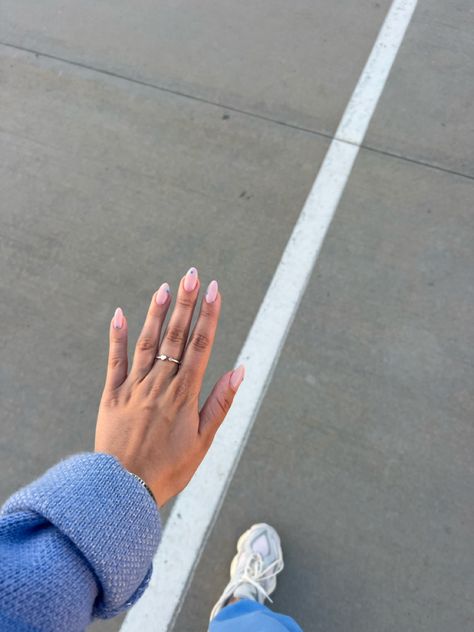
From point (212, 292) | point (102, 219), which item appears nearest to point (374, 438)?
point (212, 292)

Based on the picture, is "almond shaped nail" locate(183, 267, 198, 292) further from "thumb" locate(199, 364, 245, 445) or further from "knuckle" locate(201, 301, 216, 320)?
"thumb" locate(199, 364, 245, 445)

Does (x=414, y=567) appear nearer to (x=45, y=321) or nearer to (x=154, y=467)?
(x=154, y=467)

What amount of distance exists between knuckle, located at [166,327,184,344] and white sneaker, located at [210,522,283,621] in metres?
0.98

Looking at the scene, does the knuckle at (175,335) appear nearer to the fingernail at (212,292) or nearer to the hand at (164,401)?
the hand at (164,401)

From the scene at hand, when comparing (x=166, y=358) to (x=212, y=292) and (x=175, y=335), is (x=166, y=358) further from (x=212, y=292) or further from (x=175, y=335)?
(x=212, y=292)

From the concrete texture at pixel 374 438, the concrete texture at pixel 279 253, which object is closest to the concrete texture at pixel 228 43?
the concrete texture at pixel 279 253

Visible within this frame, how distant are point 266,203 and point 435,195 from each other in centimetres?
90

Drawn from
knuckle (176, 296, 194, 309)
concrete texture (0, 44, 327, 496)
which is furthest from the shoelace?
knuckle (176, 296, 194, 309)

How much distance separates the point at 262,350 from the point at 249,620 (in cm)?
110

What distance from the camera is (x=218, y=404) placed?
1.46 metres

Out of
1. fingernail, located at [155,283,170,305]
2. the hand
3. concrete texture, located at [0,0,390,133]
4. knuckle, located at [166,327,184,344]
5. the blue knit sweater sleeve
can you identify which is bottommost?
the blue knit sweater sleeve

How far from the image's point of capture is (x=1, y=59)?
10.2 feet

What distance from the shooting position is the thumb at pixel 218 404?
1.45 m

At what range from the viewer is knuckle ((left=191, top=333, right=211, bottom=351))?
151cm
